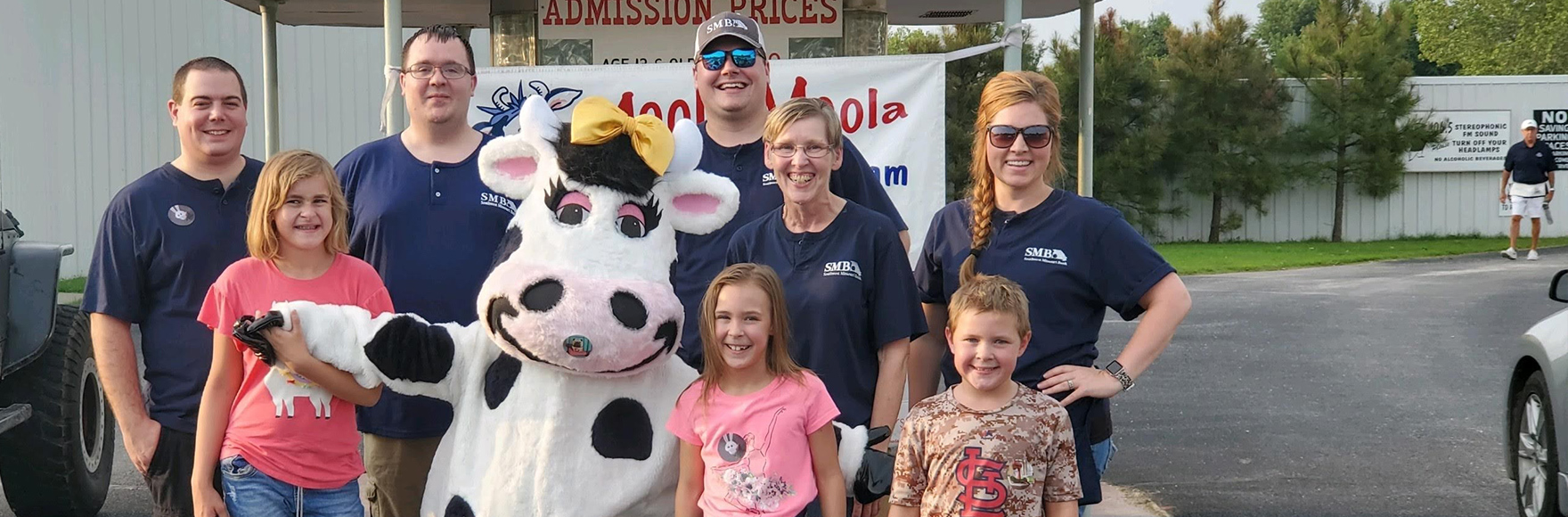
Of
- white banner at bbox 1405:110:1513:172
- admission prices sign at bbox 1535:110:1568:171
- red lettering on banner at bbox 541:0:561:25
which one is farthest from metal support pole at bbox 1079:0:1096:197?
admission prices sign at bbox 1535:110:1568:171

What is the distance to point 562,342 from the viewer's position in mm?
2852

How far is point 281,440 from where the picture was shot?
123 inches

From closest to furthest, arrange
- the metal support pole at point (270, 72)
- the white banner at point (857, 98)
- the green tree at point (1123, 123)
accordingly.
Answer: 1. the white banner at point (857, 98)
2. the metal support pole at point (270, 72)
3. the green tree at point (1123, 123)

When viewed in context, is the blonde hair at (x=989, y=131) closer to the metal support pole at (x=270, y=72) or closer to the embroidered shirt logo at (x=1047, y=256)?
the embroidered shirt logo at (x=1047, y=256)

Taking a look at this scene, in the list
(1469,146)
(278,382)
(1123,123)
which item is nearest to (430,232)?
(278,382)

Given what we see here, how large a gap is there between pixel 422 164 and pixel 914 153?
2.92 metres

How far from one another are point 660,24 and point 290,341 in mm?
4152

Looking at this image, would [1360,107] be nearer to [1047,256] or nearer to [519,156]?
[1047,256]

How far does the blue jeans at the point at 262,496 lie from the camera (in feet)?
10.2

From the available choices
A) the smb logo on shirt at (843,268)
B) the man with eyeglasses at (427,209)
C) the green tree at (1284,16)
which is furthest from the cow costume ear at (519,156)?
the green tree at (1284,16)

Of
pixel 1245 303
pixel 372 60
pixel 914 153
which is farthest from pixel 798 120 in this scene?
pixel 372 60

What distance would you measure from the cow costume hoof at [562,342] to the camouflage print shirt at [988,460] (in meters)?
0.56

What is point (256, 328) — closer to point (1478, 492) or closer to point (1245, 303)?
point (1478, 492)

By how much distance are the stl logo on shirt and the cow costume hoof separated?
67 cm
